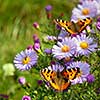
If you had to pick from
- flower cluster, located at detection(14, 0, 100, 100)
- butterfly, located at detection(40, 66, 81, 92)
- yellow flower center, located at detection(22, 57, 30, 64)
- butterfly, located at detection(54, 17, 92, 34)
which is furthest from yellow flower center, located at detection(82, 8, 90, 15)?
butterfly, located at detection(40, 66, 81, 92)

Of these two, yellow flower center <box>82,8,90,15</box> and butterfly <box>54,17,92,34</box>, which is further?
yellow flower center <box>82,8,90,15</box>

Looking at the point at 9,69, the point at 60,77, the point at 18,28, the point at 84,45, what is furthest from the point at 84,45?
the point at 18,28

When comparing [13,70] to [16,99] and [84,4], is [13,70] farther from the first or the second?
[84,4]

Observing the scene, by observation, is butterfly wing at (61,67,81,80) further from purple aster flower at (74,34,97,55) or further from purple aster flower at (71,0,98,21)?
purple aster flower at (71,0,98,21)

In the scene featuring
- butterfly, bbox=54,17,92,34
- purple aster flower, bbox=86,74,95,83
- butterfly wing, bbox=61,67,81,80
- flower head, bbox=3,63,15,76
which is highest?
butterfly, bbox=54,17,92,34

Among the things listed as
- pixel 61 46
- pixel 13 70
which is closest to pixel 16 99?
pixel 13 70

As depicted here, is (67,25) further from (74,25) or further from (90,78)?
(90,78)
